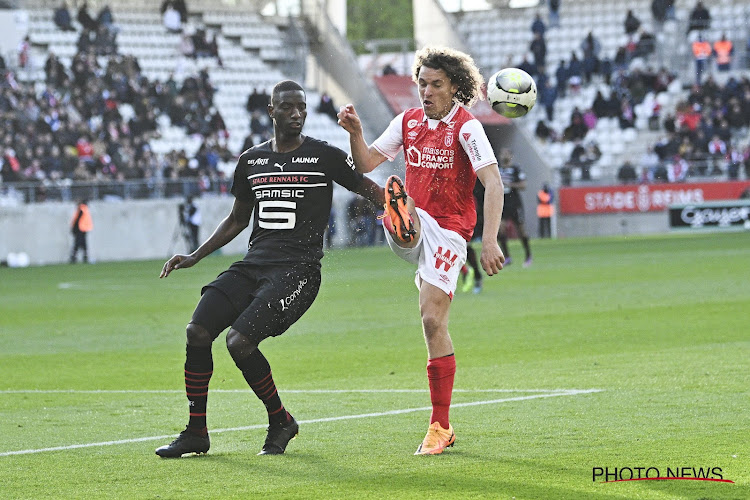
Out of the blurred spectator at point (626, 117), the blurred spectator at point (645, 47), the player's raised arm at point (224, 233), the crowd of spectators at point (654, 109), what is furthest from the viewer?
the blurred spectator at point (645, 47)

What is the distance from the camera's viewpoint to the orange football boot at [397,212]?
280 inches

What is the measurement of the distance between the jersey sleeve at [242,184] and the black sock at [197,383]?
0.93 m

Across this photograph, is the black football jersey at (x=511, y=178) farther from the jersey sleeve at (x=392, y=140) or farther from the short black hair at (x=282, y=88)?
the short black hair at (x=282, y=88)

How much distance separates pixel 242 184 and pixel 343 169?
0.59 metres

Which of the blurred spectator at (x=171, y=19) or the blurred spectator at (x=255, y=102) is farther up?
the blurred spectator at (x=171, y=19)

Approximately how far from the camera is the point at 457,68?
735 centimetres

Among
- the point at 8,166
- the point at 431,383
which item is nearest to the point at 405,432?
the point at 431,383

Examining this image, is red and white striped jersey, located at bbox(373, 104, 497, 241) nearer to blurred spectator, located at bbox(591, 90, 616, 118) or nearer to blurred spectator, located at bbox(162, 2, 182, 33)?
blurred spectator, located at bbox(162, 2, 182, 33)

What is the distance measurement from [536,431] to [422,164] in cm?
162

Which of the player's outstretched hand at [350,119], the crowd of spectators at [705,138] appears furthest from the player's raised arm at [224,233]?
the crowd of spectators at [705,138]

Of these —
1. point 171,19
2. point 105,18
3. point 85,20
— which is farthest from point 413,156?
point 171,19

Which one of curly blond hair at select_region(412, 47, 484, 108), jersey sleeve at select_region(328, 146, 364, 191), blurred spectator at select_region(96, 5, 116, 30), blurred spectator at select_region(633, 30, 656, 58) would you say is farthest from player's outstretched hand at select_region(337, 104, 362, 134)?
blurred spectator at select_region(633, 30, 656, 58)

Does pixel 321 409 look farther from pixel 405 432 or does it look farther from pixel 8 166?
pixel 8 166

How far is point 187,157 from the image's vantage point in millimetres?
36844
